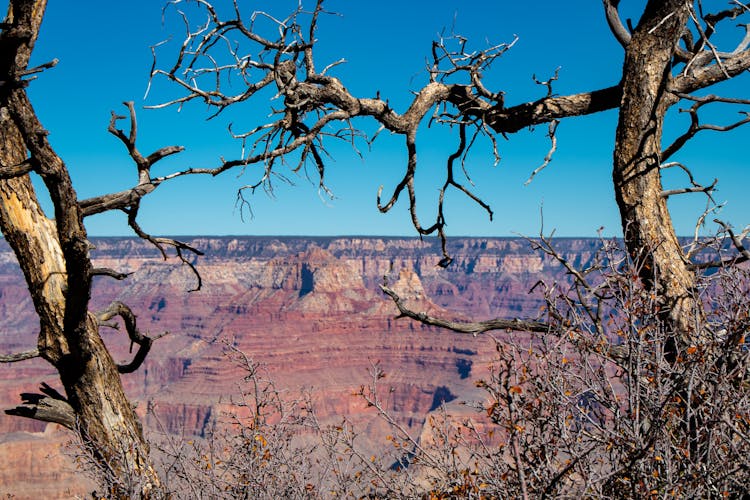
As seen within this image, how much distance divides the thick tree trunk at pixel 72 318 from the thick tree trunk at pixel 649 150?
2.67 meters

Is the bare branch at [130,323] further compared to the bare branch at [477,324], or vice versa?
the bare branch at [130,323]

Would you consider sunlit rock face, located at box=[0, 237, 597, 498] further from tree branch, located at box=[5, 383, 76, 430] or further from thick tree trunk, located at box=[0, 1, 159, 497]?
thick tree trunk, located at box=[0, 1, 159, 497]

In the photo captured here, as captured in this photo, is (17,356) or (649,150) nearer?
(649,150)

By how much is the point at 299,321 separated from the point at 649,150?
93.9 metres

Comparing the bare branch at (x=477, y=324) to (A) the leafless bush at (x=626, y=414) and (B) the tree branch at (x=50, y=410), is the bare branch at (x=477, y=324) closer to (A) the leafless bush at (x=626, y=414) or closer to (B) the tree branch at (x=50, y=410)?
(A) the leafless bush at (x=626, y=414)

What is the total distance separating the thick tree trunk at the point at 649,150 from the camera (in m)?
3.62

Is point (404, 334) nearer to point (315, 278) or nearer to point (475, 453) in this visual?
point (315, 278)

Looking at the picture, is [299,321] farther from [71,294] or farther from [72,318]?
[71,294]

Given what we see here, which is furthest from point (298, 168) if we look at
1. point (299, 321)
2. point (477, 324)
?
point (299, 321)

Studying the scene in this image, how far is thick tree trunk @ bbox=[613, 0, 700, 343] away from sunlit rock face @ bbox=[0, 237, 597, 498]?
45961 mm

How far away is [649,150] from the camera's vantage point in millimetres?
3707

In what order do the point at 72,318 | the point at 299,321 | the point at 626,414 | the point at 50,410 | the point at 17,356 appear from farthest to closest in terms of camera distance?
the point at 299,321
the point at 17,356
the point at 50,410
the point at 72,318
the point at 626,414

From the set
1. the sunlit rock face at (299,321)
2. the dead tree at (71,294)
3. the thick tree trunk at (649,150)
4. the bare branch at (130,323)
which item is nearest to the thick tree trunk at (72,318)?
the dead tree at (71,294)

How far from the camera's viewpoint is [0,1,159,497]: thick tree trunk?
10.6 ft
